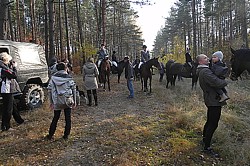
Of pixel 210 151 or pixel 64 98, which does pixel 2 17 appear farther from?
pixel 210 151

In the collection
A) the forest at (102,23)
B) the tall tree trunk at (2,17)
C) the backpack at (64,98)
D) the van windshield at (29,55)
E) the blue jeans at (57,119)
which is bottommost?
the blue jeans at (57,119)

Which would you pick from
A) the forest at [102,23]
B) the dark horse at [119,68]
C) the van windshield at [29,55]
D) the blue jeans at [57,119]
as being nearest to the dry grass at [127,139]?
the blue jeans at [57,119]

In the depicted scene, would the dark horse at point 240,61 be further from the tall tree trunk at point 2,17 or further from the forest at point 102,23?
the forest at point 102,23

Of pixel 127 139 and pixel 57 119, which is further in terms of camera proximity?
pixel 127 139

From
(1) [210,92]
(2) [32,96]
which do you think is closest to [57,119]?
(2) [32,96]

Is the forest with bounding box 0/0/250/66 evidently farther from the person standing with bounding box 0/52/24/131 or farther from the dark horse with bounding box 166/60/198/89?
the person standing with bounding box 0/52/24/131

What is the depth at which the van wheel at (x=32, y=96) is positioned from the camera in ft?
30.0

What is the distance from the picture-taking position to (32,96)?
374 inches

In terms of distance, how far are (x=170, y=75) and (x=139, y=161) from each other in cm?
1169

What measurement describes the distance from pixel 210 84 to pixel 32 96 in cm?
665

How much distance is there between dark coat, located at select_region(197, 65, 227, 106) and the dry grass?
133cm

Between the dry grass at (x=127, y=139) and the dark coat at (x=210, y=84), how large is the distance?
4.38ft

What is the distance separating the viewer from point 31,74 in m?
9.48

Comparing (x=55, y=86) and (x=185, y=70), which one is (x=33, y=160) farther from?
(x=185, y=70)
